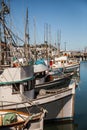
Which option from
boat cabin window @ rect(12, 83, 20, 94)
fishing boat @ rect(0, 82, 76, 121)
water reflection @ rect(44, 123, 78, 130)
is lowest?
water reflection @ rect(44, 123, 78, 130)

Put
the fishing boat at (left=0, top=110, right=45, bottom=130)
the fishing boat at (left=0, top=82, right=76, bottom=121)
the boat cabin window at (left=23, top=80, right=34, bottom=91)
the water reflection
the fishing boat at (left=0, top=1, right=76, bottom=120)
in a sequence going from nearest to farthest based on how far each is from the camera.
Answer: the fishing boat at (left=0, top=110, right=45, bottom=130) → the fishing boat at (left=0, top=1, right=76, bottom=120) → the fishing boat at (left=0, top=82, right=76, bottom=121) → the boat cabin window at (left=23, top=80, right=34, bottom=91) → the water reflection

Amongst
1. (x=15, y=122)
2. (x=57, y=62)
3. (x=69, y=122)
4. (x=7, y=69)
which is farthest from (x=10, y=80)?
(x=57, y=62)

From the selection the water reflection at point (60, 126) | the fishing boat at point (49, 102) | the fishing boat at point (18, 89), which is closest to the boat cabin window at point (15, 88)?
the fishing boat at point (18, 89)

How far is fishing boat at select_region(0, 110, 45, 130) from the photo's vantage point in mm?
11438

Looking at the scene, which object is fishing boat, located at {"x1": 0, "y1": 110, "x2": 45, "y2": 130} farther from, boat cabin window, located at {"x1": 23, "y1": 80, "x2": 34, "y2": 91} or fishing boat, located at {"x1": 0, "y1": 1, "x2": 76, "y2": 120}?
boat cabin window, located at {"x1": 23, "y1": 80, "x2": 34, "y2": 91}

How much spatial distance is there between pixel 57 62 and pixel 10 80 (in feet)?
97.9

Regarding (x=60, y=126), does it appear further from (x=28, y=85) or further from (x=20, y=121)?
(x=20, y=121)

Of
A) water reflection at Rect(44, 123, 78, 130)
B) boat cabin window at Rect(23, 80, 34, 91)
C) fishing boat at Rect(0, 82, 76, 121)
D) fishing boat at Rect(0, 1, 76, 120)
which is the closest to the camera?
fishing boat at Rect(0, 1, 76, 120)

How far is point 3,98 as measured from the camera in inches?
561

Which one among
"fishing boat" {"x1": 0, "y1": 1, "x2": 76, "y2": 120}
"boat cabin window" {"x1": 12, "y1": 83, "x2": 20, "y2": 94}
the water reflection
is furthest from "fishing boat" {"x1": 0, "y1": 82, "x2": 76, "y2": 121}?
the water reflection

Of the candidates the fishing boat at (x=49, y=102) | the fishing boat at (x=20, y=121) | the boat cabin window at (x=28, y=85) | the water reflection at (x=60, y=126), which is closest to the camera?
the fishing boat at (x=20, y=121)

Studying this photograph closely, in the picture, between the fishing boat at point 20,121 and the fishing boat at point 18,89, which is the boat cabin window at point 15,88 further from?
the fishing boat at point 20,121

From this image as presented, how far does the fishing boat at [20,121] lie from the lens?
1144 cm

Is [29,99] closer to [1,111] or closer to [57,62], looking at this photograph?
[1,111]
